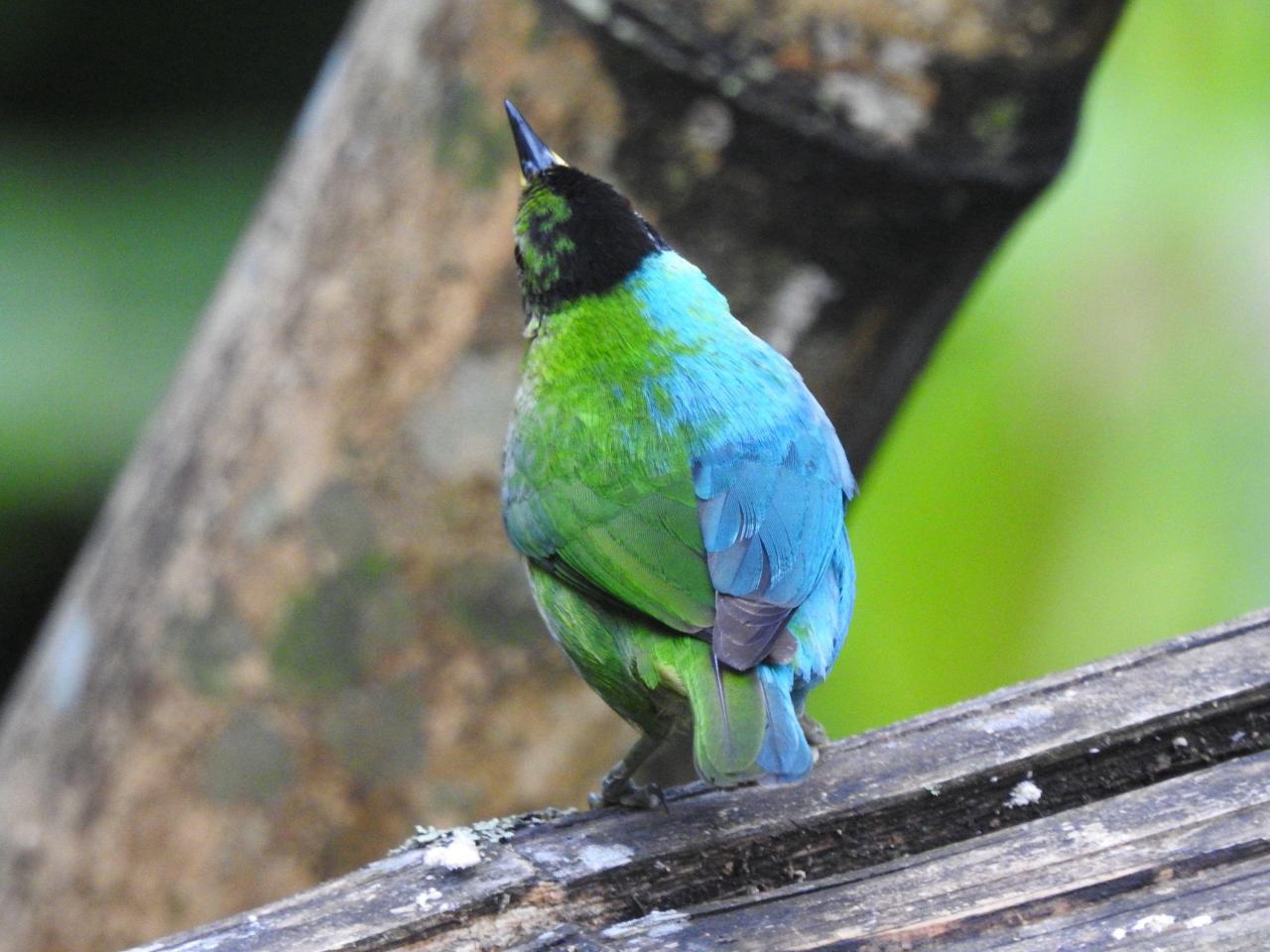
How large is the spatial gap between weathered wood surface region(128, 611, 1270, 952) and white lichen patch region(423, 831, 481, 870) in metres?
0.01

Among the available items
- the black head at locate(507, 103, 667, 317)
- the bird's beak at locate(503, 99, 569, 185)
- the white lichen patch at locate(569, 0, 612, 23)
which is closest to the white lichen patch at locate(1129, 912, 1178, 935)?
the black head at locate(507, 103, 667, 317)

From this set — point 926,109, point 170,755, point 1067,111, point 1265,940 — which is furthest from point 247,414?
point 1265,940

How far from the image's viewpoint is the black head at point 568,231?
2705 mm

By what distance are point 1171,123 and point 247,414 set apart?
2.48 metres

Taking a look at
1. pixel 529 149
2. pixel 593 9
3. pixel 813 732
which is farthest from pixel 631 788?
pixel 593 9

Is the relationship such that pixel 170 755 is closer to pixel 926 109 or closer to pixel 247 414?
pixel 247 414

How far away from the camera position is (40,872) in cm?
349

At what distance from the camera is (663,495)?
2.48 metres

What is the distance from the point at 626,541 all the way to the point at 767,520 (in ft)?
0.66

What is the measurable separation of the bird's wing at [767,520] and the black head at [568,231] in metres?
0.37

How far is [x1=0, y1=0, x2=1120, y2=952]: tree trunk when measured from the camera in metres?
2.98

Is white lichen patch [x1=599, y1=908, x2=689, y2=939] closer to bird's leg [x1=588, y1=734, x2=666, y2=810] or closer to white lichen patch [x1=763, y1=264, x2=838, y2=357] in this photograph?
bird's leg [x1=588, y1=734, x2=666, y2=810]

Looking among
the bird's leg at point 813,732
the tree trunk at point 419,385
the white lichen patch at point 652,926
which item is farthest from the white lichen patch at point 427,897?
the tree trunk at point 419,385

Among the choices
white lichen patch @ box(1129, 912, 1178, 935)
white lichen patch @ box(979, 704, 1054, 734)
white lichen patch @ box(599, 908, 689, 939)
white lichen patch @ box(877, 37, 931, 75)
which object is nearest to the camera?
white lichen patch @ box(1129, 912, 1178, 935)
